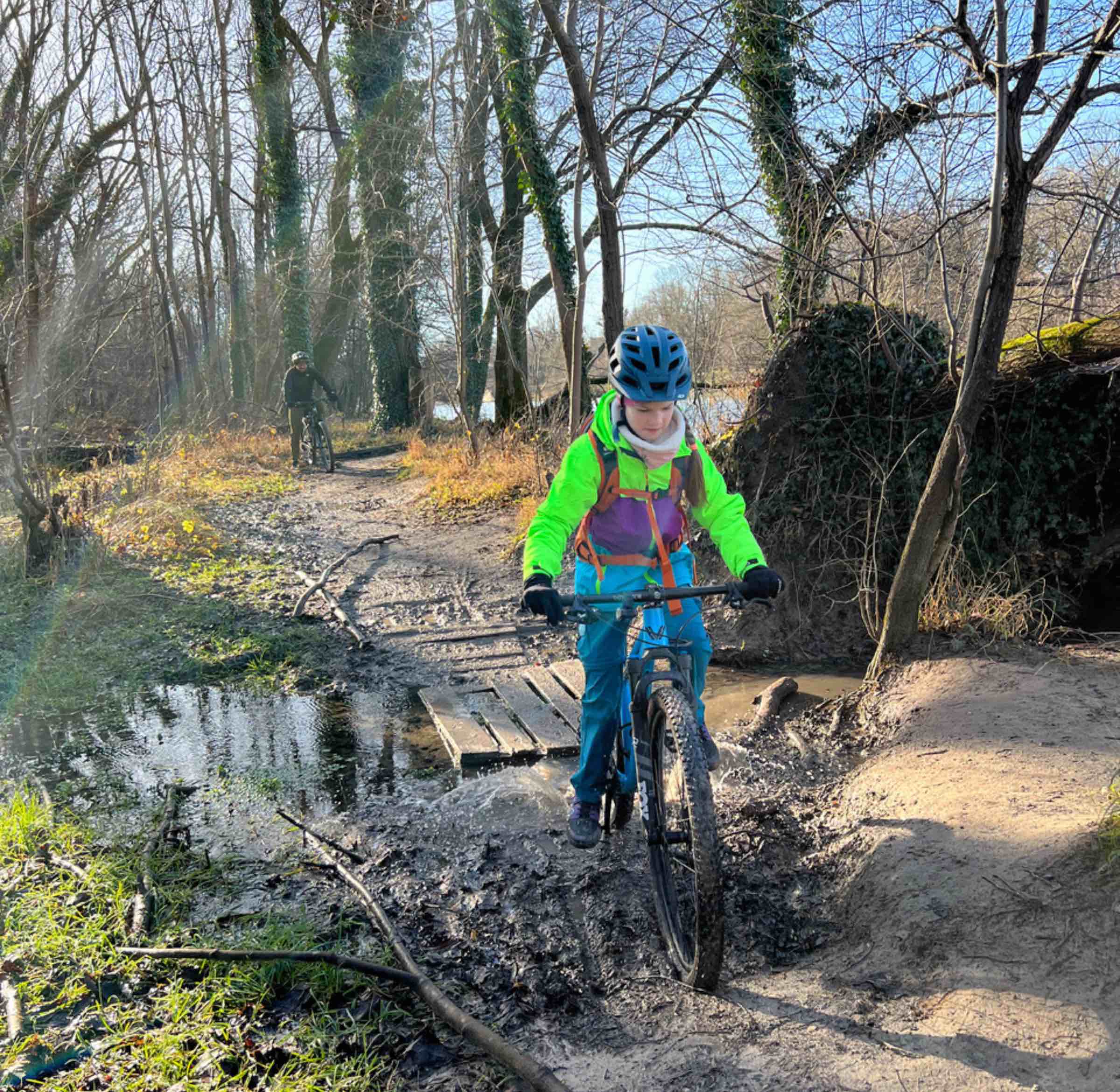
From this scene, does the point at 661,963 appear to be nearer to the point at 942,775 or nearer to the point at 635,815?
the point at 635,815

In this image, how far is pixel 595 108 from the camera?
8.05 metres

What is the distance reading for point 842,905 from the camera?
3420mm

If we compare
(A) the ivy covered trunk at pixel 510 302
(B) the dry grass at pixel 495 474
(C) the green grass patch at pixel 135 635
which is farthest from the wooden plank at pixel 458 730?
(A) the ivy covered trunk at pixel 510 302

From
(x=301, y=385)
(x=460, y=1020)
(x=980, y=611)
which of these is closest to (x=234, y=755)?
(x=460, y=1020)

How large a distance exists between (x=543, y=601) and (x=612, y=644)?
622mm

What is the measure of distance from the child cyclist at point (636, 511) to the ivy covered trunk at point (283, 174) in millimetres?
19290

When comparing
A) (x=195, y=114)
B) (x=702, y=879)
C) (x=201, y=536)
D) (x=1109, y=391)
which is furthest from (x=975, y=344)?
(x=195, y=114)

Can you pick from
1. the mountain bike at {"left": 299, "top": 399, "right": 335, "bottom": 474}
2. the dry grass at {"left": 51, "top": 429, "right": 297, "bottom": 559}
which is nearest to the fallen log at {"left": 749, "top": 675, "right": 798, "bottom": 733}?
the dry grass at {"left": 51, "top": 429, "right": 297, "bottom": 559}

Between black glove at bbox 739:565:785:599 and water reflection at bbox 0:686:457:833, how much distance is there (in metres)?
2.41

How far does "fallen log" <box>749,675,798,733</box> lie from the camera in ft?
17.2

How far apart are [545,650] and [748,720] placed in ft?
6.57

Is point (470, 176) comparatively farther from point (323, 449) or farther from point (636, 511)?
point (636, 511)

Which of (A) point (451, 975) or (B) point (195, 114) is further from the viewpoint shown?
(B) point (195, 114)

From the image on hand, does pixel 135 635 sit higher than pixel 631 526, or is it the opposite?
pixel 631 526
